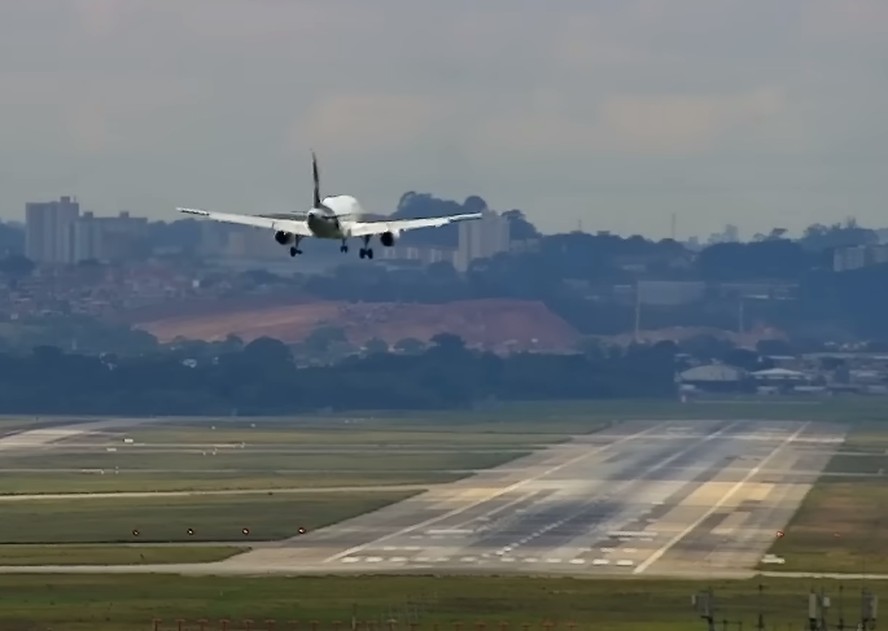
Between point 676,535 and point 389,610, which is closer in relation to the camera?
point 389,610

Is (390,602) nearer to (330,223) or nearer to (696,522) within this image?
(330,223)

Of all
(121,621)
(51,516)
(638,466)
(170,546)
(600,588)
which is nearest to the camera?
(121,621)

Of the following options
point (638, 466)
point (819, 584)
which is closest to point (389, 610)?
point (819, 584)

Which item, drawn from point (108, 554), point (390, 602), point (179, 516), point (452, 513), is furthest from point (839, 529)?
point (390, 602)

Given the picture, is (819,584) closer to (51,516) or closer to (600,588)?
(600,588)

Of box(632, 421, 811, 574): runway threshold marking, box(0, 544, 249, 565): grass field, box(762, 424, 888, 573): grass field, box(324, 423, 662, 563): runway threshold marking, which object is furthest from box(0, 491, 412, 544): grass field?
box(762, 424, 888, 573): grass field

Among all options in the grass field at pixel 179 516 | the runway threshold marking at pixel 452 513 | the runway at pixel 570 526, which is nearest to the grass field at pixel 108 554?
the runway at pixel 570 526

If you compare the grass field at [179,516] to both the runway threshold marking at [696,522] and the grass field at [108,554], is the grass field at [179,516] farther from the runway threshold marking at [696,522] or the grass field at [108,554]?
the runway threshold marking at [696,522]
